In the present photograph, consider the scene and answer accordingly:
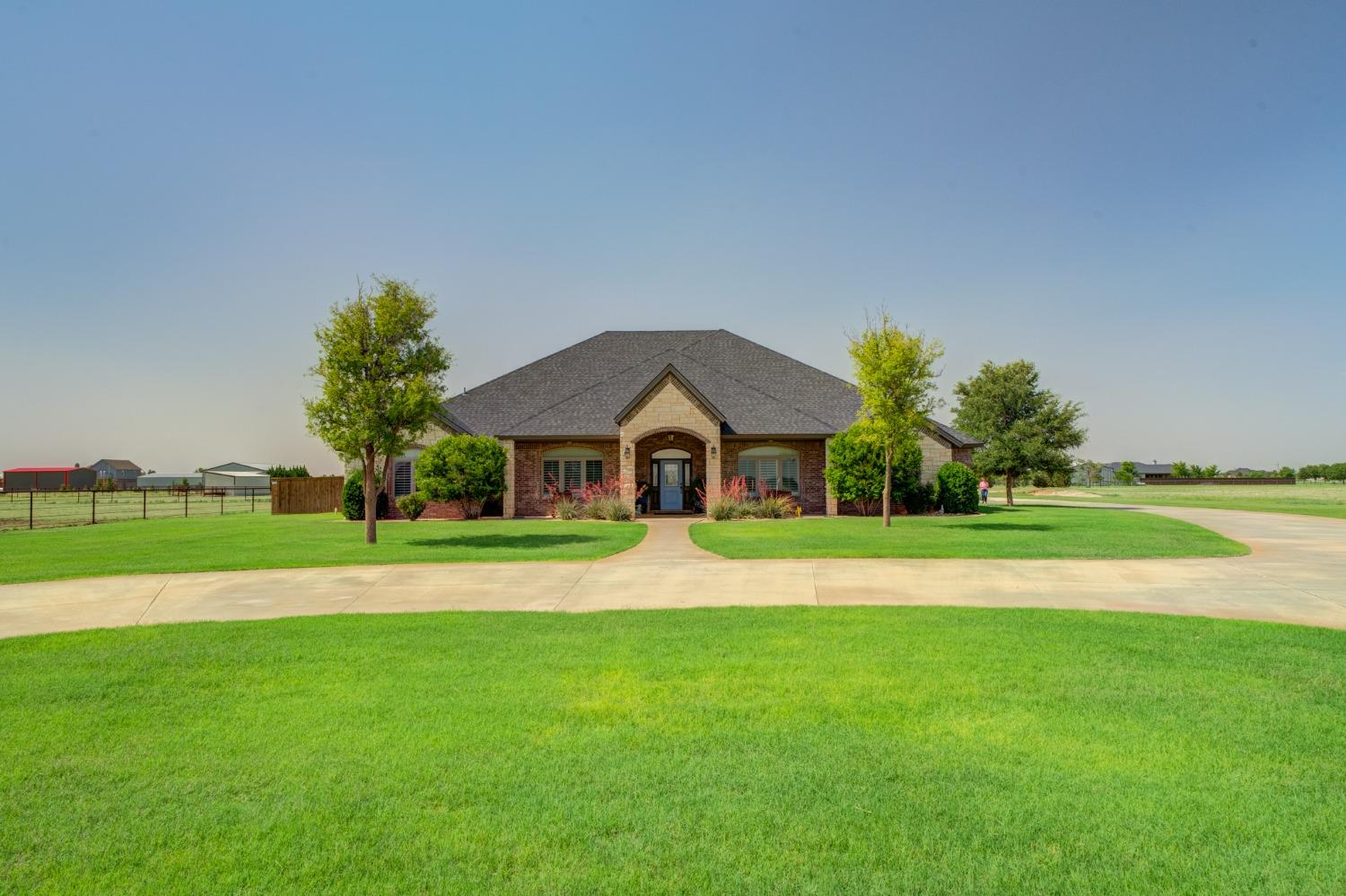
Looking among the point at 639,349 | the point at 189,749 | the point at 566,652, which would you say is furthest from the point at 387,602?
the point at 639,349

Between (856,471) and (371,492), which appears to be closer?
(371,492)

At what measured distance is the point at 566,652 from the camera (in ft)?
26.3

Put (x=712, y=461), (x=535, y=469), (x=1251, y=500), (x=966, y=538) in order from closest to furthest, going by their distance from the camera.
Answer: (x=966, y=538)
(x=712, y=461)
(x=535, y=469)
(x=1251, y=500)

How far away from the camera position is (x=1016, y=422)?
147ft

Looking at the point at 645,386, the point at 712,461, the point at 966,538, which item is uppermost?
the point at 645,386

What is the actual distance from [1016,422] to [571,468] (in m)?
27.7

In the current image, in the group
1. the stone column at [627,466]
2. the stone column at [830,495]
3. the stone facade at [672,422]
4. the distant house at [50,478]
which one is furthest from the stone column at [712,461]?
the distant house at [50,478]

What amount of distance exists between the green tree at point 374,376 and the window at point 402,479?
1187 centimetres

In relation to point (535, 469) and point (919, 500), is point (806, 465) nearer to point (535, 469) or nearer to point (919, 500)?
A: point (919, 500)

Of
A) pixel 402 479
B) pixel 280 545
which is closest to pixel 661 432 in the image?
pixel 402 479

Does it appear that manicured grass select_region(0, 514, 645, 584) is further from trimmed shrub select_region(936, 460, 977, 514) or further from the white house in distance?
the white house in distance

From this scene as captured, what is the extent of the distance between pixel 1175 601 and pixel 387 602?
1149 centimetres

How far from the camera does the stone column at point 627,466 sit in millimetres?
29312

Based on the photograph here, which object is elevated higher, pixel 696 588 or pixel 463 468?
pixel 463 468
